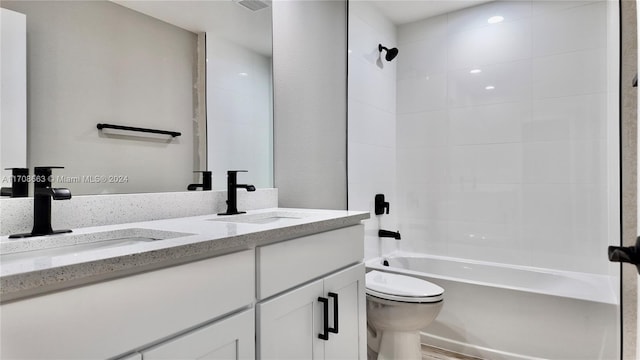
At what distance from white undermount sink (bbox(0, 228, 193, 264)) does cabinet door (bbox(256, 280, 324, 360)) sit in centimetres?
34

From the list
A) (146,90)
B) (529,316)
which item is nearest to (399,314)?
(529,316)

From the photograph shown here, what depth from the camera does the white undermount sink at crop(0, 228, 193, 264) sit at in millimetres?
876

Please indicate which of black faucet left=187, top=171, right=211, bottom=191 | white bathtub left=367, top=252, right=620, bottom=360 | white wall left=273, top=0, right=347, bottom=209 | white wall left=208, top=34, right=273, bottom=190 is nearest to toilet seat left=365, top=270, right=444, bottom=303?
white bathtub left=367, top=252, right=620, bottom=360

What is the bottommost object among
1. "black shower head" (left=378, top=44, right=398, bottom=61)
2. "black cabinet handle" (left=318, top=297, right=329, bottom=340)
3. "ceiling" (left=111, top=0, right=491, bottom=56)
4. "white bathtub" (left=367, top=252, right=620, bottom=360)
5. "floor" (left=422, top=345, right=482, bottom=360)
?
"floor" (left=422, top=345, right=482, bottom=360)

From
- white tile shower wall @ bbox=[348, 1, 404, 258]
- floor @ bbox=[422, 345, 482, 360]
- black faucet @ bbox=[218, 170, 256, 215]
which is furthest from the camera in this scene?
white tile shower wall @ bbox=[348, 1, 404, 258]

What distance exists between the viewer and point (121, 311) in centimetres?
71

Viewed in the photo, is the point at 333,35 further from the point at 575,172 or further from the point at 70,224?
the point at 575,172

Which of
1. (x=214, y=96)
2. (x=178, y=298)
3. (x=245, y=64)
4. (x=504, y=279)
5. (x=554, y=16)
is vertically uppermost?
(x=554, y=16)

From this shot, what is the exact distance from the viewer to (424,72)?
2949 mm

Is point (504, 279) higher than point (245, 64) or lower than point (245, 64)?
lower

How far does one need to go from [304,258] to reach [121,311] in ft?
1.96

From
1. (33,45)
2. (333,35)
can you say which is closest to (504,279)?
(333,35)

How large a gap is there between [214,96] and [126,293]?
109cm

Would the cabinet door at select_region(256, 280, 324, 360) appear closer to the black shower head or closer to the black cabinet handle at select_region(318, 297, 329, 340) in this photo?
the black cabinet handle at select_region(318, 297, 329, 340)
